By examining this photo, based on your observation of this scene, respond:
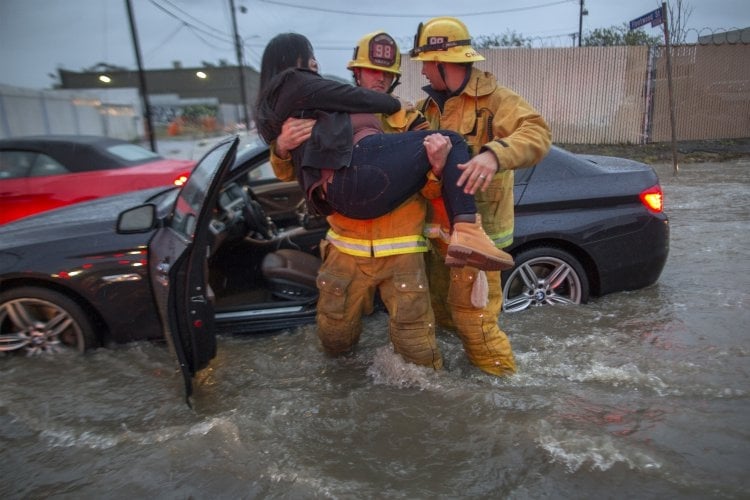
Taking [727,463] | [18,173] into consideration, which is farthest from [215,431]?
[18,173]

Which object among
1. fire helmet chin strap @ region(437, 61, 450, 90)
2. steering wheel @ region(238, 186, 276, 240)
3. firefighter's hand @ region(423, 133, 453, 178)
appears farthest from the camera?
steering wheel @ region(238, 186, 276, 240)

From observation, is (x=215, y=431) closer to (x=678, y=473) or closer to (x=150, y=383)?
(x=150, y=383)

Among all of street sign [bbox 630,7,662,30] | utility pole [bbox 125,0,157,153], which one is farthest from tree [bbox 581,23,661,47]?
utility pole [bbox 125,0,157,153]

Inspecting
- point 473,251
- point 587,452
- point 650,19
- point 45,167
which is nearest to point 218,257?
point 473,251

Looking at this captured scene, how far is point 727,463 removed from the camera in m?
2.20

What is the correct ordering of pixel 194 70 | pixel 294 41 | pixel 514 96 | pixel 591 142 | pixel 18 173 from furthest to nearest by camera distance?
1. pixel 194 70
2. pixel 591 142
3. pixel 18 173
4. pixel 514 96
5. pixel 294 41

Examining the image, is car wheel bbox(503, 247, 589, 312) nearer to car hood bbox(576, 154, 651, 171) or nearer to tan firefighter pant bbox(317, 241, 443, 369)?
car hood bbox(576, 154, 651, 171)

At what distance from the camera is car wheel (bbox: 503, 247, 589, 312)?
141 inches

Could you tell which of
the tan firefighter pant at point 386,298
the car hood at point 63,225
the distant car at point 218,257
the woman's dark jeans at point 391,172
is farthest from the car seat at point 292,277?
the woman's dark jeans at point 391,172

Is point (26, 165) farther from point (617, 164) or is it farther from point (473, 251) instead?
point (617, 164)

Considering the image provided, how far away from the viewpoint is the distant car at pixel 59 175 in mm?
5832

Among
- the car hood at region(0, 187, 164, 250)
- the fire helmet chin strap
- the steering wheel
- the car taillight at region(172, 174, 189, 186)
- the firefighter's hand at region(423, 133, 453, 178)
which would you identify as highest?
the fire helmet chin strap

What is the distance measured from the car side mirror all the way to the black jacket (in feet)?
3.96

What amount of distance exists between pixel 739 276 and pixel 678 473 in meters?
3.06
